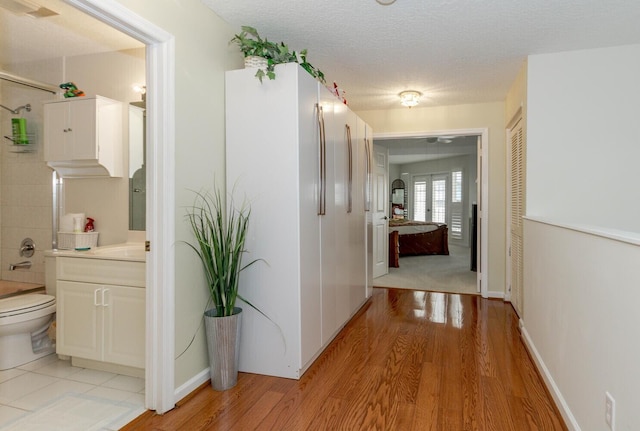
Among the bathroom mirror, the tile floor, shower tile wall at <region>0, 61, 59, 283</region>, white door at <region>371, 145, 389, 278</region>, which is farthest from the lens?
white door at <region>371, 145, 389, 278</region>

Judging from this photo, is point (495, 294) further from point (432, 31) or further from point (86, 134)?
point (86, 134)

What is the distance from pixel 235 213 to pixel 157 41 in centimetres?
108

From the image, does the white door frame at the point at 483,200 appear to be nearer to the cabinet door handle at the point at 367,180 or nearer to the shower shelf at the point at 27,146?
the cabinet door handle at the point at 367,180

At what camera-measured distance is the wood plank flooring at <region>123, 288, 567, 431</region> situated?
1.89 m

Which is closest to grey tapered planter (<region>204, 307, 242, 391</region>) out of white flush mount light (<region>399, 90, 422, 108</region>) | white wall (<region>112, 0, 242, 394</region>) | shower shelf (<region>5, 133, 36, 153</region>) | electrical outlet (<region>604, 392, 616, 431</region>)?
white wall (<region>112, 0, 242, 394</region>)

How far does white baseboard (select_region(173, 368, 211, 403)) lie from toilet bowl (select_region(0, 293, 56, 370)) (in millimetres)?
1360

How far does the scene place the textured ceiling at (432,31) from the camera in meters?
2.29

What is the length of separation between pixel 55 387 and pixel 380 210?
14.0ft

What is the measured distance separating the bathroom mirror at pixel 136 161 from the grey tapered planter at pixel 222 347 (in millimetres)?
1168

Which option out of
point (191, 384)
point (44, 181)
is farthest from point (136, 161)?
point (191, 384)

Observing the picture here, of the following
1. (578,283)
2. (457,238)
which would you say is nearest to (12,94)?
(578,283)

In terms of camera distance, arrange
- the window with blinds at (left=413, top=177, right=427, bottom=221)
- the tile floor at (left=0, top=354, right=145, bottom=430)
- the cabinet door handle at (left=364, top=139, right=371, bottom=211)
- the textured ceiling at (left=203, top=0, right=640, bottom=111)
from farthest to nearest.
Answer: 1. the window with blinds at (left=413, top=177, right=427, bottom=221)
2. the cabinet door handle at (left=364, top=139, right=371, bottom=211)
3. the textured ceiling at (left=203, top=0, right=640, bottom=111)
4. the tile floor at (left=0, top=354, right=145, bottom=430)

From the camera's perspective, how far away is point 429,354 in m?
2.76

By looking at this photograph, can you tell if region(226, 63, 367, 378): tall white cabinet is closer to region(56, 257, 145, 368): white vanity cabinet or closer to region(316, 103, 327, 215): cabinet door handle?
region(316, 103, 327, 215): cabinet door handle
